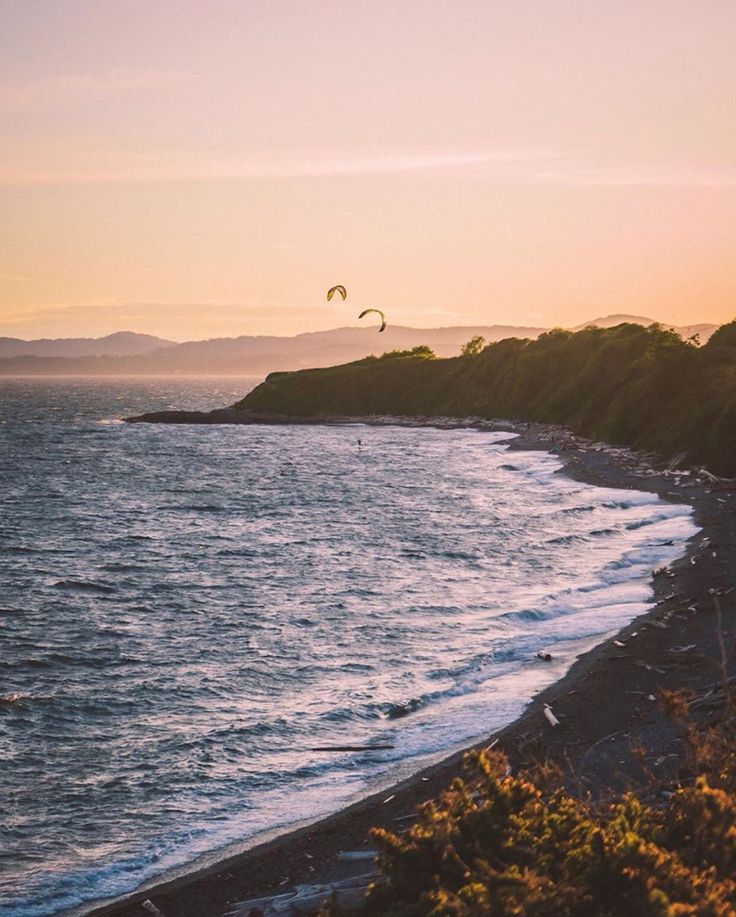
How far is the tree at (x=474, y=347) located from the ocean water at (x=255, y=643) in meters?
102

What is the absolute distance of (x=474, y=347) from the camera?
167625 mm

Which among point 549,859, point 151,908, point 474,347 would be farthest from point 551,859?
point 474,347

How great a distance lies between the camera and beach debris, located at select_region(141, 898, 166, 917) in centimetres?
1219

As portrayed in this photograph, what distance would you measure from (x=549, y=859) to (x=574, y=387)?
104 metres

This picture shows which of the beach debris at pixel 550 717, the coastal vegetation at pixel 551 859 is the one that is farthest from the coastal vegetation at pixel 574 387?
the coastal vegetation at pixel 551 859

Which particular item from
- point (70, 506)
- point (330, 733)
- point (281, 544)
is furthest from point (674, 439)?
point (330, 733)

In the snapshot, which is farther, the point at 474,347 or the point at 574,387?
the point at 474,347

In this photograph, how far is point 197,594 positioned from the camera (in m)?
32.4

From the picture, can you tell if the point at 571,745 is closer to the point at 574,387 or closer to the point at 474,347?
the point at 574,387

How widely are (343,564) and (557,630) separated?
43.6 feet

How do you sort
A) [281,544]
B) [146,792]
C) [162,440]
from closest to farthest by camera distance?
[146,792], [281,544], [162,440]

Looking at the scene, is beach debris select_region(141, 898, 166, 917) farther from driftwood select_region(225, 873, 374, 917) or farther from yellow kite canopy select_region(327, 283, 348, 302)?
yellow kite canopy select_region(327, 283, 348, 302)

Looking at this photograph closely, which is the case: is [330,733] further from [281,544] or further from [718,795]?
[281,544]

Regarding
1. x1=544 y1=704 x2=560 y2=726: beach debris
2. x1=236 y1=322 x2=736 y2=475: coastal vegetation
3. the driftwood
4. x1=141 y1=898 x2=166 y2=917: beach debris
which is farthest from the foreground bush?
x1=236 y1=322 x2=736 y2=475: coastal vegetation
